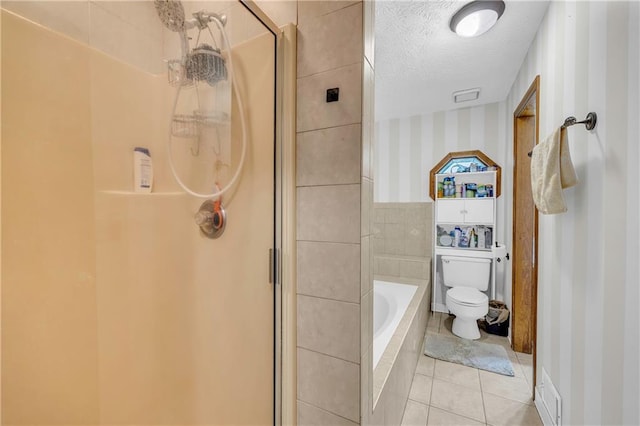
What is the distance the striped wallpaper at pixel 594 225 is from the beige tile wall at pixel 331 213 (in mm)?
864

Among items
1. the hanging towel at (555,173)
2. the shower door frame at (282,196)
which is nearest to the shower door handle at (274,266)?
the shower door frame at (282,196)

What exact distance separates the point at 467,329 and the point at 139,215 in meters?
2.83

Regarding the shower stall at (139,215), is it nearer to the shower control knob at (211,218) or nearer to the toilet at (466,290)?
the shower control knob at (211,218)

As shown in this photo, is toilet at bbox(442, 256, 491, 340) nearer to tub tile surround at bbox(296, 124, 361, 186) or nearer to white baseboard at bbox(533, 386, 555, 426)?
white baseboard at bbox(533, 386, 555, 426)

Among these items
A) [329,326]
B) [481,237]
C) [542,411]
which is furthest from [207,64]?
[481,237]

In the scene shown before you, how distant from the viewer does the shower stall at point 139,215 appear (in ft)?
2.98

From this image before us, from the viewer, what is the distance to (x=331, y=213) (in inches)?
35.3

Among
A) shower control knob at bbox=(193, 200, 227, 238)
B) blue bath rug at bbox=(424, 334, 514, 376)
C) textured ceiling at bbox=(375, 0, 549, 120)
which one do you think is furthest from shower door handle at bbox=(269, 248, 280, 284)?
blue bath rug at bbox=(424, 334, 514, 376)

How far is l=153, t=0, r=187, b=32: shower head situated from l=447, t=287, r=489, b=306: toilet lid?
2.80 m

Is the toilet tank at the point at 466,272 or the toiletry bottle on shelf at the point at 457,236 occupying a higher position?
the toiletry bottle on shelf at the point at 457,236

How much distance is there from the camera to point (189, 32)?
1034 mm

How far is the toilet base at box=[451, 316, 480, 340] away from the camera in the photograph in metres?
2.50

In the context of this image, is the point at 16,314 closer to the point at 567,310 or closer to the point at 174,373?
the point at 174,373

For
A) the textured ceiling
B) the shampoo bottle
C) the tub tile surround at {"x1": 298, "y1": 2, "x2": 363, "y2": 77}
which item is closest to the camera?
the tub tile surround at {"x1": 298, "y1": 2, "x2": 363, "y2": 77}
